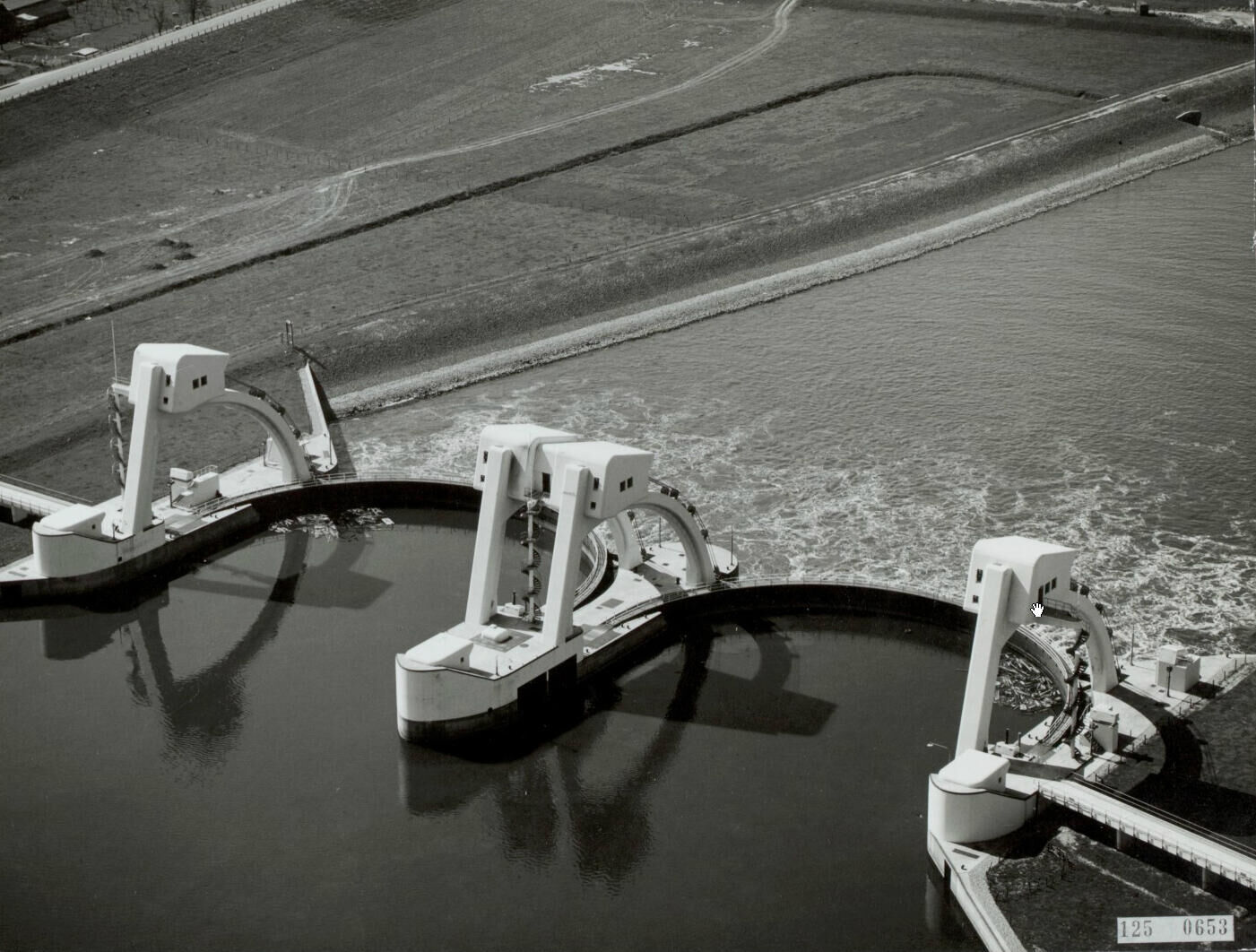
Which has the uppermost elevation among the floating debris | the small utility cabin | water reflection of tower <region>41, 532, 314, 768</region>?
the small utility cabin

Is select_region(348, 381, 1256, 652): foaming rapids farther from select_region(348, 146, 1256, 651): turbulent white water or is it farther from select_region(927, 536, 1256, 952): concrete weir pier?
select_region(927, 536, 1256, 952): concrete weir pier

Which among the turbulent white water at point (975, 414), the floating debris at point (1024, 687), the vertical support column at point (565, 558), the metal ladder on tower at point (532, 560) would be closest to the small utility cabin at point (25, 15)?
the turbulent white water at point (975, 414)

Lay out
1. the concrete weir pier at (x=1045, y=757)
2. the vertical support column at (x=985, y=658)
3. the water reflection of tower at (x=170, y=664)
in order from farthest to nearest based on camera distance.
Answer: the water reflection of tower at (x=170, y=664)
the vertical support column at (x=985, y=658)
the concrete weir pier at (x=1045, y=757)

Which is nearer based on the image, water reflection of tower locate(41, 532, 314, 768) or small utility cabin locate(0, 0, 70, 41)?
water reflection of tower locate(41, 532, 314, 768)

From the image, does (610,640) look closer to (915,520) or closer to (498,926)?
(498,926)

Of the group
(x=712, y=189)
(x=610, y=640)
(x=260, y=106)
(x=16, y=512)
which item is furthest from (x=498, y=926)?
(x=260, y=106)

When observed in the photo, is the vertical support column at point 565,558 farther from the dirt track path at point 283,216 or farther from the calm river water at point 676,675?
the dirt track path at point 283,216

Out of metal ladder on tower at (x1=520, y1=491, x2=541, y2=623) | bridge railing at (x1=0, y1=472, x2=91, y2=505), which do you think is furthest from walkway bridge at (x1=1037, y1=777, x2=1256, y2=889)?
bridge railing at (x1=0, y1=472, x2=91, y2=505)
